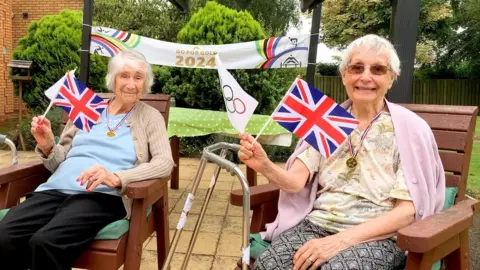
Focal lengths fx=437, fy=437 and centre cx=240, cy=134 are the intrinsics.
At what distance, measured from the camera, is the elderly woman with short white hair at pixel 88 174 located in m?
1.83

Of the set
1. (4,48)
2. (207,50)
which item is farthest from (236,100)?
(4,48)

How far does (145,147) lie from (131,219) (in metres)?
0.45

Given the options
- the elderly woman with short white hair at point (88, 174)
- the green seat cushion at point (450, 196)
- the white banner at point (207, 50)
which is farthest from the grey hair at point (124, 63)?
the green seat cushion at point (450, 196)

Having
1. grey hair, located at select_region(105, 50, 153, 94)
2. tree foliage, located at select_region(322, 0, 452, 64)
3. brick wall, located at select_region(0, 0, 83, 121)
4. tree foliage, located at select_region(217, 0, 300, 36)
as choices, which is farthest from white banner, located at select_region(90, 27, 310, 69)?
tree foliage, located at select_region(322, 0, 452, 64)

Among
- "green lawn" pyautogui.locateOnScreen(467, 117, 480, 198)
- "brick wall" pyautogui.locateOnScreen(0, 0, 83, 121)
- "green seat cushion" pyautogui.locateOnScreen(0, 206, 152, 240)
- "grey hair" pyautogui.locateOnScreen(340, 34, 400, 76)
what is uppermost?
"brick wall" pyautogui.locateOnScreen(0, 0, 83, 121)

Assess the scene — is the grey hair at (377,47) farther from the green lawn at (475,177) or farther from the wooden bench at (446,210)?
the green lawn at (475,177)

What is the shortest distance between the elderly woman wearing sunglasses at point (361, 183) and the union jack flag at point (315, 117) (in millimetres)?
173

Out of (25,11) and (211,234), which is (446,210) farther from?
(25,11)

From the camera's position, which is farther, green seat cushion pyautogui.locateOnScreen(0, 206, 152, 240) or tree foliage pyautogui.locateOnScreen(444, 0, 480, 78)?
tree foliage pyautogui.locateOnScreen(444, 0, 480, 78)

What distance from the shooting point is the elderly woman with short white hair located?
183cm

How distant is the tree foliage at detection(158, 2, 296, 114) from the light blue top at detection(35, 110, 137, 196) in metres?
3.83

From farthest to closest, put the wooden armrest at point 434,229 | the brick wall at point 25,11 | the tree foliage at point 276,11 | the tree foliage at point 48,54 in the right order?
the tree foliage at point 276,11
the brick wall at point 25,11
the tree foliage at point 48,54
the wooden armrest at point 434,229

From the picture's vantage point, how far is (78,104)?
2.30 m

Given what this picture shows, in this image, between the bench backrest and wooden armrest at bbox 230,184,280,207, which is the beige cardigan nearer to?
wooden armrest at bbox 230,184,280,207
